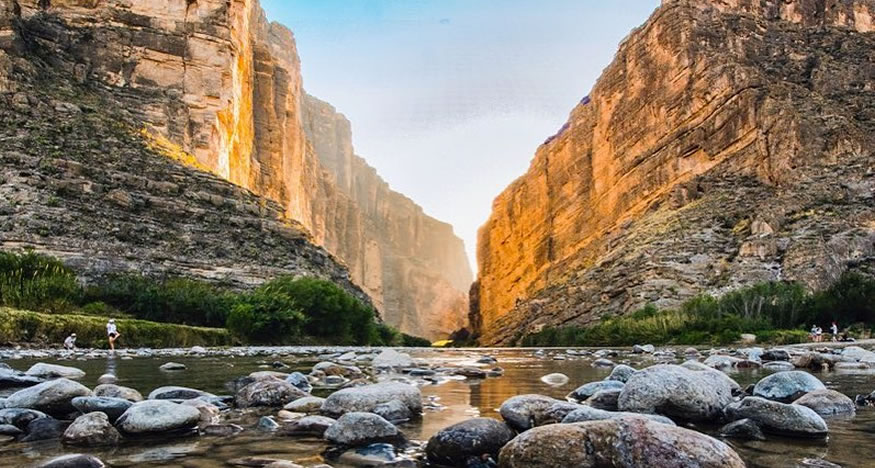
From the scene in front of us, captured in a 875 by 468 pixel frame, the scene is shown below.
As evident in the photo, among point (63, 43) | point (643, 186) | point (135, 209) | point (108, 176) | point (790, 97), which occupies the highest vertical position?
point (63, 43)

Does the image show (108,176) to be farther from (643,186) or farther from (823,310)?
(643,186)

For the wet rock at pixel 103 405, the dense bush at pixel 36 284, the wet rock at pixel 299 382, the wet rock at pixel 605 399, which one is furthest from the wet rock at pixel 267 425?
the dense bush at pixel 36 284

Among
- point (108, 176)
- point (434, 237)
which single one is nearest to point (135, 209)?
point (108, 176)

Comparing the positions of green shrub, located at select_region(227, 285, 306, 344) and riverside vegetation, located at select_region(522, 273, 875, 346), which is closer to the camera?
riverside vegetation, located at select_region(522, 273, 875, 346)

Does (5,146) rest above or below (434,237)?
below

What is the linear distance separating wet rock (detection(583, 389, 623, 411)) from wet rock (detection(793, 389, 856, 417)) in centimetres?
123

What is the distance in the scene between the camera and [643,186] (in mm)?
56125

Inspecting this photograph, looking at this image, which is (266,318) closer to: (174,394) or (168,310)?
(168,310)

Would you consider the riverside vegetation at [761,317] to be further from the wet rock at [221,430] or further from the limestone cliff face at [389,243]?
the limestone cliff face at [389,243]

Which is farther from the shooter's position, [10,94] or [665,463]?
[10,94]

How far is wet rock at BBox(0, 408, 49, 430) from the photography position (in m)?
3.75

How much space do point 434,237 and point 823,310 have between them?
149686 mm

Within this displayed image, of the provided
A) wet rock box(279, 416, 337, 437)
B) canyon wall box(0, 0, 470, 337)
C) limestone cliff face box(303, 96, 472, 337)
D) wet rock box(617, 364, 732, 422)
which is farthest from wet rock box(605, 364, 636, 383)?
limestone cliff face box(303, 96, 472, 337)

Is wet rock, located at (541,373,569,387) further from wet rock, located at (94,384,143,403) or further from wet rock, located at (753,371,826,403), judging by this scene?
wet rock, located at (94,384,143,403)
